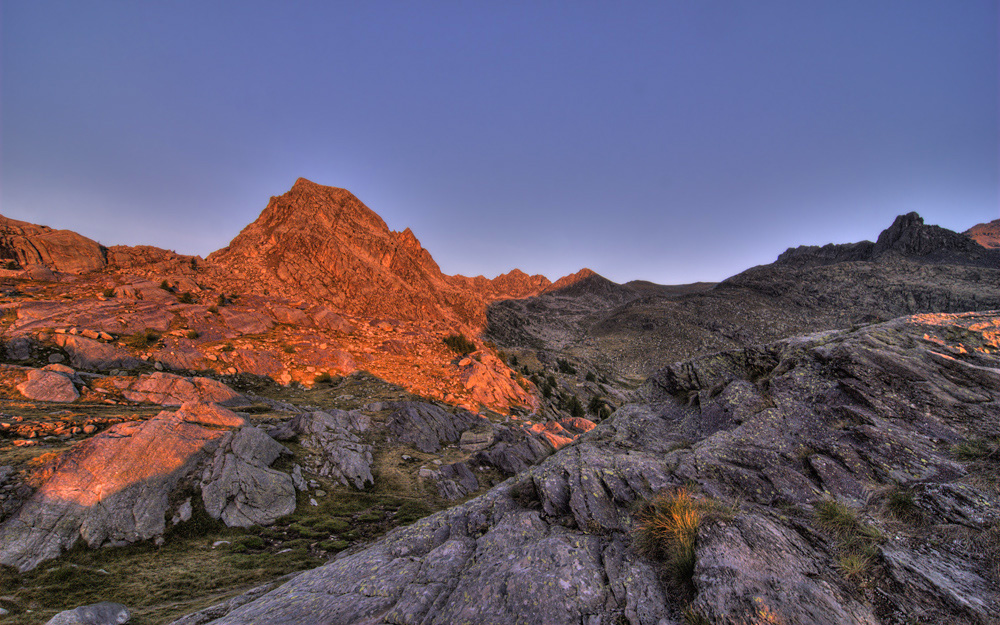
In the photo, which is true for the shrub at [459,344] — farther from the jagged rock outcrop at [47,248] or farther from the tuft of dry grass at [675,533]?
the jagged rock outcrop at [47,248]

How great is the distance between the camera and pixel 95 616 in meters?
9.57

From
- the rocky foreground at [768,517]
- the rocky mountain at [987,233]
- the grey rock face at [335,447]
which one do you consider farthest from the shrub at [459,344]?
the rocky mountain at [987,233]

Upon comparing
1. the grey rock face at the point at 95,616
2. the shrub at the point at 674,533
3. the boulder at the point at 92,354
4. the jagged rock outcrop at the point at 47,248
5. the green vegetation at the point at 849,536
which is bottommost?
the grey rock face at the point at 95,616

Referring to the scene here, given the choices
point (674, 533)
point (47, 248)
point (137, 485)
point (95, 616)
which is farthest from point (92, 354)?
point (674, 533)

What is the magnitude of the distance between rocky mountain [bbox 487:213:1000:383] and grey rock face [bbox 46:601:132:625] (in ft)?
317

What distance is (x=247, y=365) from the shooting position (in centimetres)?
3681

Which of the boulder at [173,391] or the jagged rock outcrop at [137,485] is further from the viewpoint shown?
the boulder at [173,391]

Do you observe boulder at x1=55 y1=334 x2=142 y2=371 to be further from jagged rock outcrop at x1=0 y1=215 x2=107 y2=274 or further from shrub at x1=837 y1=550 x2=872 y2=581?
shrub at x1=837 y1=550 x2=872 y2=581

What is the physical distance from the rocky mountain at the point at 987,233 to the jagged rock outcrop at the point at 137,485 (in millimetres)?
250732

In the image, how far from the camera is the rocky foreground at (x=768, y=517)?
16.4 ft

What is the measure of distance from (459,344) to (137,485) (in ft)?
132

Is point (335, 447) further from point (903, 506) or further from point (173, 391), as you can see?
point (903, 506)

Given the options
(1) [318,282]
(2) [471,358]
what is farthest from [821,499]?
(1) [318,282]

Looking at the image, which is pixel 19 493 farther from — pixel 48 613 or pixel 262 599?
pixel 262 599
